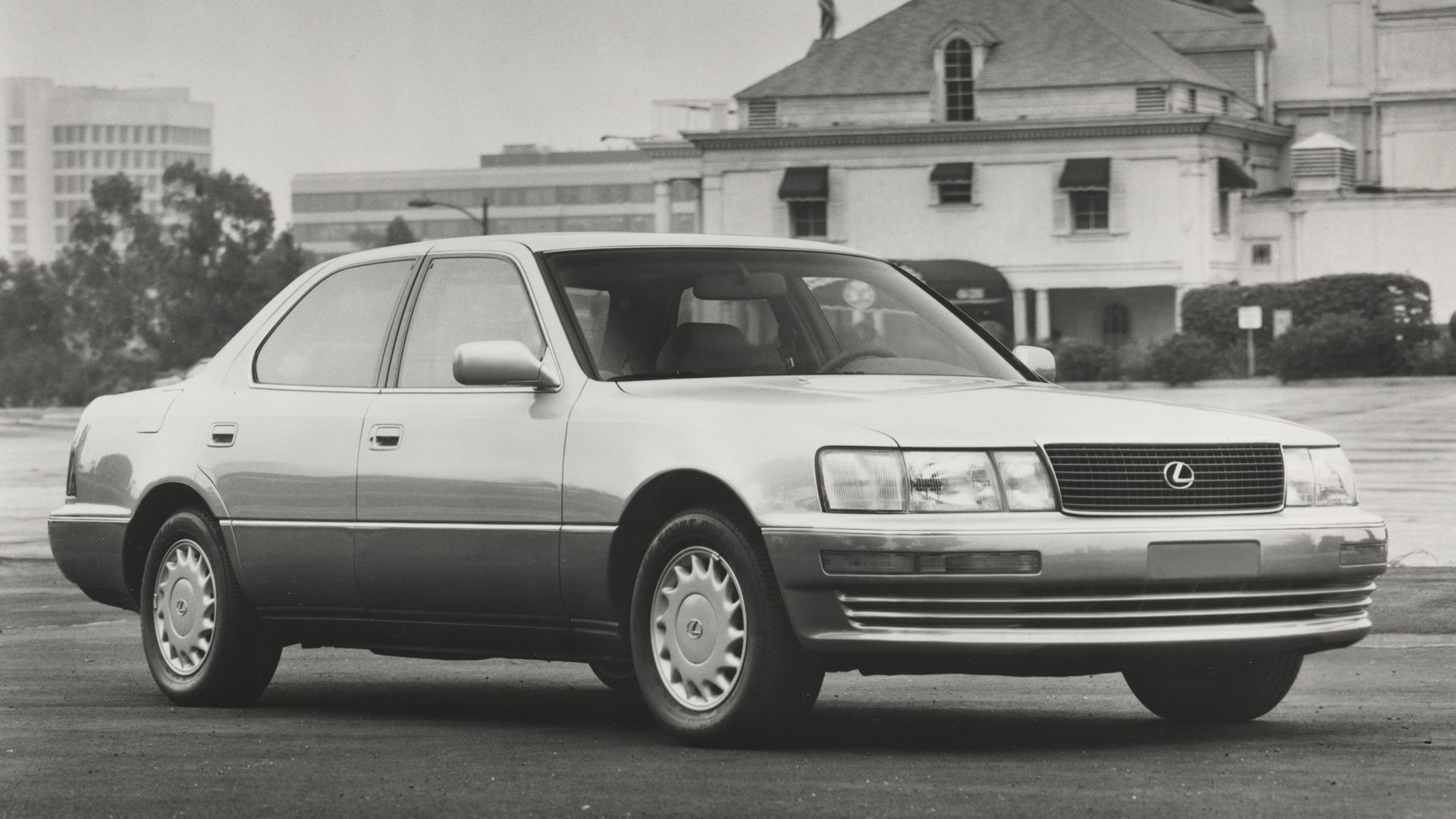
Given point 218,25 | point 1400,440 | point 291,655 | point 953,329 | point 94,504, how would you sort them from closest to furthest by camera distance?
point 953,329 → point 94,504 → point 291,655 → point 1400,440 → point 218,25

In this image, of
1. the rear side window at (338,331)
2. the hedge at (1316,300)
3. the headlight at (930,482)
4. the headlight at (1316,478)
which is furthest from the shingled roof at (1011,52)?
the headlight at (930,482)

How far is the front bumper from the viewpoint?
6734 millimetres

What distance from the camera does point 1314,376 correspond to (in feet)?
135

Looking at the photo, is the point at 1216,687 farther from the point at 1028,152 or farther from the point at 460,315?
the point at 1028,152

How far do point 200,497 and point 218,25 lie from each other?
1438 inches

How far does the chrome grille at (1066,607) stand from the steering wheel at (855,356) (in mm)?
1387

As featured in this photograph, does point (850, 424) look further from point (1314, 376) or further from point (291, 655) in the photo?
point (1314, 376)

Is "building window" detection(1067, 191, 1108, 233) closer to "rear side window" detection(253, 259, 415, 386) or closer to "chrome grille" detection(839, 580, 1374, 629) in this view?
"rear side window" detection(253, 259, 415, 386)

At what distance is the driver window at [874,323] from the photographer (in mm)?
8180

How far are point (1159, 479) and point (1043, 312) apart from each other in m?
62.7

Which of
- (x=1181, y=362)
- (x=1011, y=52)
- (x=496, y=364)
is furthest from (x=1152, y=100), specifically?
(x=496, y=364)

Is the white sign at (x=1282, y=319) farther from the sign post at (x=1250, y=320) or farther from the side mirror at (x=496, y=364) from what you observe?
the side mirror at (x=496, y=364)

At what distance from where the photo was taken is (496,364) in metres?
7.66

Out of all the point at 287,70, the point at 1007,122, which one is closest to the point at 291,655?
the point at 287,70
